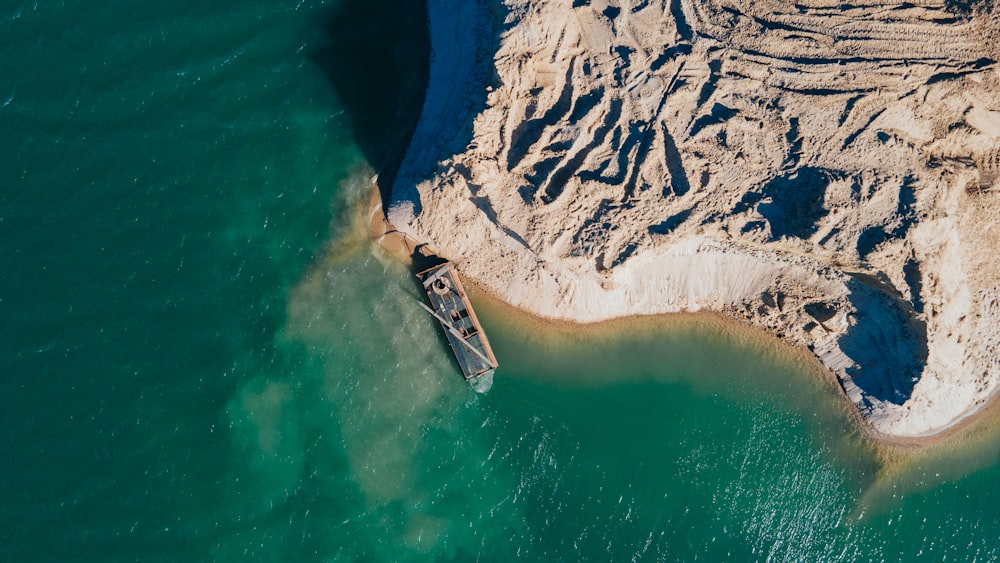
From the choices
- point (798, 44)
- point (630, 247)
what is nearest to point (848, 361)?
point (630, 247)

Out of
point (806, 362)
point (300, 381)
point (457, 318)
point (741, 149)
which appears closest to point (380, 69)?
point (457, 318)

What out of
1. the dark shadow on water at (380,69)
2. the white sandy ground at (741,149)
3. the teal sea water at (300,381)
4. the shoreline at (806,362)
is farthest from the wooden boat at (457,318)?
the dark shadow on water at (380,69)

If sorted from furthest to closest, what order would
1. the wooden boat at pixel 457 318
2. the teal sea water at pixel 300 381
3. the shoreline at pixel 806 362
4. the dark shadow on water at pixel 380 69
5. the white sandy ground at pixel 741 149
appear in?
the shoreline at pixel 806 362, the dark shadow on water at pixel 380 69, the wooden boat at pixel 457 318, the teal sea water at pixel 300 381, the white sandy ground at pixel 741 149

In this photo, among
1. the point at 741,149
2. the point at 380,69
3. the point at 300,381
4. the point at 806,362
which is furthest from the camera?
the point at 806,362

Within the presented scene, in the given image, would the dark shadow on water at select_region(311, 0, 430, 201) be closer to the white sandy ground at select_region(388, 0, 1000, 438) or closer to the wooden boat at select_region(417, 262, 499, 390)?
the white sandy ground at select_region(388, 0, 1000, 438)

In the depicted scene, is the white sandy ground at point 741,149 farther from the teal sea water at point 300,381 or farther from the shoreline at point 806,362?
the teal sea water at point 300,381

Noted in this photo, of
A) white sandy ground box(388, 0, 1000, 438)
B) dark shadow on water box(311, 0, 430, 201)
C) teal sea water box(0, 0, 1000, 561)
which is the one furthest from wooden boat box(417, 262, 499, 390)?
dark shadow on water box(311, 0, 430, 201)

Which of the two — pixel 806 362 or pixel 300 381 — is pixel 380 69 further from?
pixel 806 362
